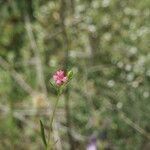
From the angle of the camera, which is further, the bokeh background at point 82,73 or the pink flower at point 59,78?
the bokeh background at point 82,73

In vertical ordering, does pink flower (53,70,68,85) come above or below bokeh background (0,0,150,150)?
above

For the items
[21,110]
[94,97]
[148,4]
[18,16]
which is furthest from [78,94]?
[148,4]

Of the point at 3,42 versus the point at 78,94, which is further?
the point at 3,42

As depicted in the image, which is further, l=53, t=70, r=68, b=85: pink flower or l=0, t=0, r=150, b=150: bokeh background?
l=0, t=0, r=150, b=150: bokeh background

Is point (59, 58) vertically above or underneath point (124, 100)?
underneath

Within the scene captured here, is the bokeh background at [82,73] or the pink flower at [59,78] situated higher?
the pink flower at [59,78]

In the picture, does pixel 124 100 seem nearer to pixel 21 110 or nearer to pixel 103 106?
pixel 103 106

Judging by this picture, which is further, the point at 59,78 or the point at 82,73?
the point at 82,73

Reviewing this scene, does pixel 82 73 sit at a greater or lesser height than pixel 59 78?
lesser
